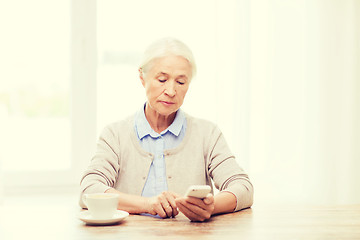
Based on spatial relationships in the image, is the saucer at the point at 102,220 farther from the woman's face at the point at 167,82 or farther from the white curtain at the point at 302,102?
the white curtain at the point at 302,102

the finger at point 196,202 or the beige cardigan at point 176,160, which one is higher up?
the beige cardigan at point 176,160

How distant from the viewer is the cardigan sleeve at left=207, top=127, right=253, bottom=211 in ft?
5.41

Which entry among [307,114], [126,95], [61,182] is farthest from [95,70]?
[307,114]

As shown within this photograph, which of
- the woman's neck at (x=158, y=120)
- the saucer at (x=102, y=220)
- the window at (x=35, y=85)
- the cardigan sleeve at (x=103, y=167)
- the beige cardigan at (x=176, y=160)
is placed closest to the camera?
the saucer at (x=102, y=220)

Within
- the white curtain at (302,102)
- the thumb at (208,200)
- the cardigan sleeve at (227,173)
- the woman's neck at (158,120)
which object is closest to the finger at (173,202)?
the thumb at (208,200)

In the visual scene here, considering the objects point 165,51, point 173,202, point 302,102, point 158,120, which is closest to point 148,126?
point 158,120

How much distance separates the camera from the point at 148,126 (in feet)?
6.25

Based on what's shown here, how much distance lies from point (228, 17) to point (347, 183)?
4.54ft

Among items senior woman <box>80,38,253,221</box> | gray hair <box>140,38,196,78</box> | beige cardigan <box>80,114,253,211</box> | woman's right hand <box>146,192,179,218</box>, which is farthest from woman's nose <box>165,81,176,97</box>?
woman's right hand <box>146,192,179,218</box>

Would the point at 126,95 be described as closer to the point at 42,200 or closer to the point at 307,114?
the point at 42,200

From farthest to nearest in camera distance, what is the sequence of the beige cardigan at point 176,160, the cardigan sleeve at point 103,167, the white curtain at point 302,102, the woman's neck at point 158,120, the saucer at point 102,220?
1. the white curtain at point 302,102
2. the woman's neck at point 158,120
3. the beige cardigan at point 176,160
4. the cardigan sleeve at point 103,167
5. the saucer at point 102,220

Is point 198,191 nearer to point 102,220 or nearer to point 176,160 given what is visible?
point 102,220

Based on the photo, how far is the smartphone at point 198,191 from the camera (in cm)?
134

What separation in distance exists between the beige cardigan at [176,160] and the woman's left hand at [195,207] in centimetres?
35
